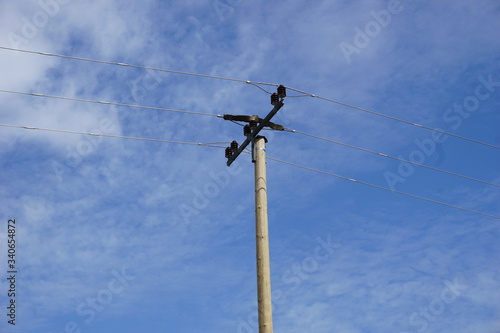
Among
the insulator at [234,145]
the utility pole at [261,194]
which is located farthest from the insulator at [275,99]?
the insulator at [234,145]

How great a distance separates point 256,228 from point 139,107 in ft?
16.1

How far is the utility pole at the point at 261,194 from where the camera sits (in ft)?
34.1

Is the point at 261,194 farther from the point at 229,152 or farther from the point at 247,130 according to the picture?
the point at 229,152

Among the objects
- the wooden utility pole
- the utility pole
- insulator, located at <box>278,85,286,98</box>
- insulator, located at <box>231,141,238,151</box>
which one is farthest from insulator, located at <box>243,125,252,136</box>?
insulator, located at <box>278,85,286,98</box>

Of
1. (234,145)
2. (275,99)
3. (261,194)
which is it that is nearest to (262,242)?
(261,194)

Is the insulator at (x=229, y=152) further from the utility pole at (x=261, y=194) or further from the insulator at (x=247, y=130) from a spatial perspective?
the insulator at (x=247, y=130)

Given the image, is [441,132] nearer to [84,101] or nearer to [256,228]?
[256,228]

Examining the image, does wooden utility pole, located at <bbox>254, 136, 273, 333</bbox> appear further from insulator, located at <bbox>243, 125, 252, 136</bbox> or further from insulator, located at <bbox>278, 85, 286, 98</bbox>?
insulator, located at <bbox>278, 85, 286, 98</bbox>

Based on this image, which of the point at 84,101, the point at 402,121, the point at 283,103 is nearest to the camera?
the point at 283,103

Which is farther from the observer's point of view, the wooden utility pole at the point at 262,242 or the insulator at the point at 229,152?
the insulator at the point at 229,152

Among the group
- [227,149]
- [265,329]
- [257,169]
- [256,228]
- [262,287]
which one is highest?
[227,149]

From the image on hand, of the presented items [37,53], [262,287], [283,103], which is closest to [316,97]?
[283,103]

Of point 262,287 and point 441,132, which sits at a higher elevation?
point 441,132

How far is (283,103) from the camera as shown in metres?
12.1
